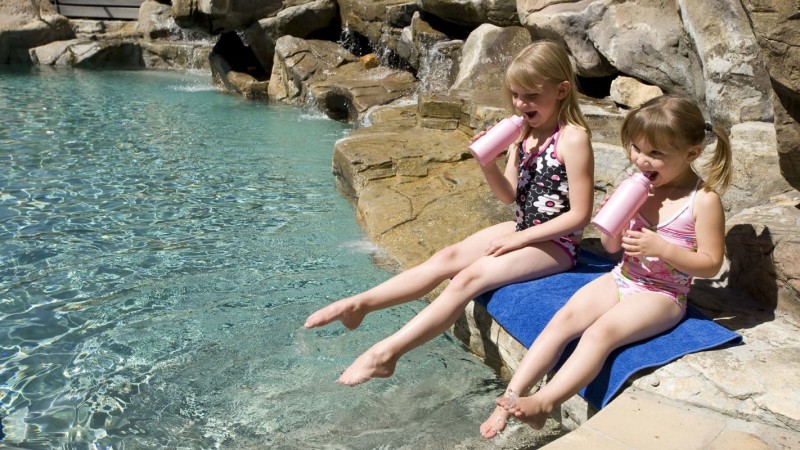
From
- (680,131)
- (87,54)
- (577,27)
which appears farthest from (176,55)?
(680,131)

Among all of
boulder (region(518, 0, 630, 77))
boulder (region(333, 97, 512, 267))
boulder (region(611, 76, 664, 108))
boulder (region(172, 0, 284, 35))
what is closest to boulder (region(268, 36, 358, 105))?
boulder (region(172, 0, 284, 35))

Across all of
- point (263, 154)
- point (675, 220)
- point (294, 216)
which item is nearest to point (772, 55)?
point (675, 220)

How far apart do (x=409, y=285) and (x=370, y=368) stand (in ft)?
1.56

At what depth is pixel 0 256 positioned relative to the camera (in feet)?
15.3

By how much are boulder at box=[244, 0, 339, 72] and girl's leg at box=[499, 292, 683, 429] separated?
10421mm

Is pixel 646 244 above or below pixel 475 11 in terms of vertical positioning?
below

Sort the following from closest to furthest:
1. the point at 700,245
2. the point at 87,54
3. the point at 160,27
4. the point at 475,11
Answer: the point at 700,245 < the point at 475,11 < the point at 87,54 < the point at 160,27

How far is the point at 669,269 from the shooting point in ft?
8.87

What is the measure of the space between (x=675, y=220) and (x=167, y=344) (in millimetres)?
2381

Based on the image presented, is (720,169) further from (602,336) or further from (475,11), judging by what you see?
(475,11)

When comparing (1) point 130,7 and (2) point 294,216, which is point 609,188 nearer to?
(2) point 294,216

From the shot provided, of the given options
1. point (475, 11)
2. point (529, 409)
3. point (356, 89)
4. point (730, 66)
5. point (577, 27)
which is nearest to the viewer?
point (529, 409)

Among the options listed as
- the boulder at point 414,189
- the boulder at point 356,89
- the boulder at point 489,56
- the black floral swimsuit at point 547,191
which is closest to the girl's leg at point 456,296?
the black floral swimsuit at point 547,191

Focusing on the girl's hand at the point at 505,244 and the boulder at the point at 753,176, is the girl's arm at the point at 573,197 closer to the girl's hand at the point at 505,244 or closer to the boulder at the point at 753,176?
the girl's hand at the point at 505,244
